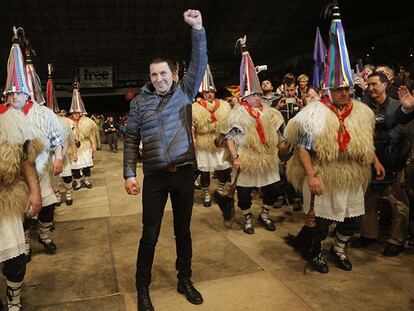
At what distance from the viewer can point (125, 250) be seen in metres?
4.69

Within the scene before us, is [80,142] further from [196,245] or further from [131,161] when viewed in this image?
[131,161]

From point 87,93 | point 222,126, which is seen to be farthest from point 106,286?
point 87,93

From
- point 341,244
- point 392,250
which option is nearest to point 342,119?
point 341,244

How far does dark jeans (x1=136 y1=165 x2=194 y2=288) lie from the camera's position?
123 inches

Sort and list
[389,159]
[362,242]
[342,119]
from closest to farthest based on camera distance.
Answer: [342,119]
[389,159]
[362,242]

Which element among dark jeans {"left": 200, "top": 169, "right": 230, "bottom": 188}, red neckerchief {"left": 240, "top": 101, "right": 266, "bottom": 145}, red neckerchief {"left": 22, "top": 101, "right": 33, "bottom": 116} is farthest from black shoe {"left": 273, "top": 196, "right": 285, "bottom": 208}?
red neckerchief {"left": 22, "top": 101, "right": 33, "bottom": 116}

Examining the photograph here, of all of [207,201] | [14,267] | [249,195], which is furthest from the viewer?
[207,201]

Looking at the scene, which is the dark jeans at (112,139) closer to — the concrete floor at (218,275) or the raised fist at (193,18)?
the concrete floor at (218,275)

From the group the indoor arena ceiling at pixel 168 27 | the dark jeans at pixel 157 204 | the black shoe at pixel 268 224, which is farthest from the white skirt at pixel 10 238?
the indoor arena ceiling at pixel 168 27

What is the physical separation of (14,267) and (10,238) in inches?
10.4

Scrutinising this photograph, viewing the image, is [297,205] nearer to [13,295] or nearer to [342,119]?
[342,119]

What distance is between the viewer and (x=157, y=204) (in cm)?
315

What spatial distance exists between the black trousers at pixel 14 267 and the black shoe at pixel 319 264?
2530 millimetres

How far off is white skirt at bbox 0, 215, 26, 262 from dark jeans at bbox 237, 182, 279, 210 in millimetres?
2769
